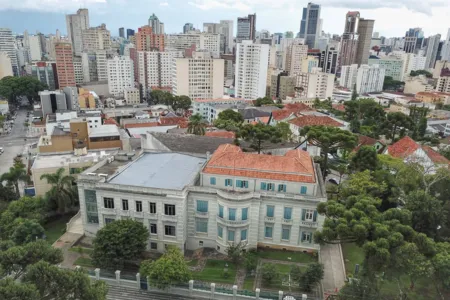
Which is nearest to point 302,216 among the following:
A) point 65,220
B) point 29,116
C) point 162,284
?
point 162,284

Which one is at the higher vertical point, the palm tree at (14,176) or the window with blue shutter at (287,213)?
the window with blue shutter at (287,213)

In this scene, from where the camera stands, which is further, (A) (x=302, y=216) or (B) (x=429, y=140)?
(B) (x=429, y=140)

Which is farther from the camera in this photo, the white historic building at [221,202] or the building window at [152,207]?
the building window at [152,207]

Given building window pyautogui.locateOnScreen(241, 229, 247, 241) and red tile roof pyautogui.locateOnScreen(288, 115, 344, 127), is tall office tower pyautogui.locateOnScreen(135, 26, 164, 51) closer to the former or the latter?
red tile roof pyautogui.locateOnScreen(288, 115, 344, 127)

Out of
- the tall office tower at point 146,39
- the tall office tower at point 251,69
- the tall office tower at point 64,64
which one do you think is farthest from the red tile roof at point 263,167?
the tall office tower at point 146,39

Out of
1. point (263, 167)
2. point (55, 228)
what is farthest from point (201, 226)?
point (55, 228)

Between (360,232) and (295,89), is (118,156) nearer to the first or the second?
(360,232)

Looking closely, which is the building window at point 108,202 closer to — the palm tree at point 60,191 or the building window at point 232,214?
the palm tree at point 60,191
